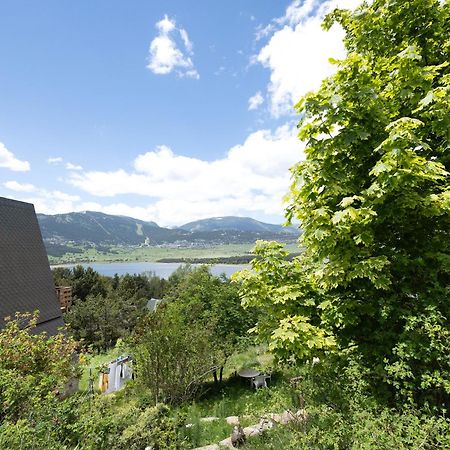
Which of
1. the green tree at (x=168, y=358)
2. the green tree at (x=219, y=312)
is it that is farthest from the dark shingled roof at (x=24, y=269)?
the green tree at (x=168, y=358)

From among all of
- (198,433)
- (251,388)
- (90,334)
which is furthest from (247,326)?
(90,334)

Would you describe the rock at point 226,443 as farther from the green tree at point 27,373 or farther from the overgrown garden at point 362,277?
the green tree at point 27,373

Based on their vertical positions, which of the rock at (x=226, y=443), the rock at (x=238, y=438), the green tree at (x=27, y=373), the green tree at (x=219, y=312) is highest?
the green tree at (x=27, y=373)

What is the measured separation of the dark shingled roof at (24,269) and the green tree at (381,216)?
16.6m

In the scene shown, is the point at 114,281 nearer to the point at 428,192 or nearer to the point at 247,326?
the point at 247,326

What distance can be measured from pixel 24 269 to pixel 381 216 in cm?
2060

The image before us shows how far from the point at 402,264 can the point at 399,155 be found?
2.09 meters

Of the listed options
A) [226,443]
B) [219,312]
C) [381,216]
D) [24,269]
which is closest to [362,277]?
[381,216]

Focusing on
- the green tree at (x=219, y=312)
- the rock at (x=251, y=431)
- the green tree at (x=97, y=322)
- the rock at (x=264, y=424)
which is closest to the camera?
the rock at (x=264, y=424)

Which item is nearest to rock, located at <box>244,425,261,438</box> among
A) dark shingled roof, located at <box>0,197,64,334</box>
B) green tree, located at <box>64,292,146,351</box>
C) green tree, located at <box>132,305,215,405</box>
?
green tree, located at <box>132,305,215,405</box>

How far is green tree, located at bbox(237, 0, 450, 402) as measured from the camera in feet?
15.1

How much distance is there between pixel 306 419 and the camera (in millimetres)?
5941

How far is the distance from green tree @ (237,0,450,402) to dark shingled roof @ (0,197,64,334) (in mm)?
16559

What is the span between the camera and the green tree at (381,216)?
15.1 ft
